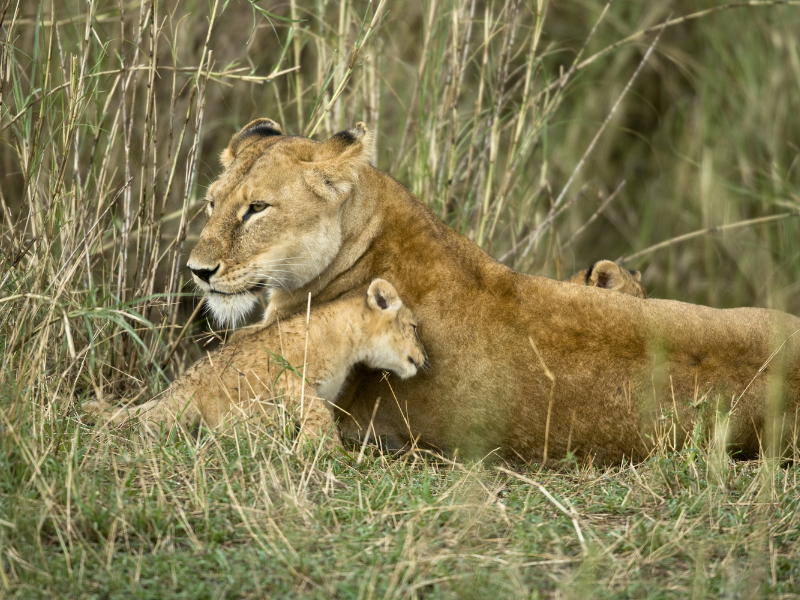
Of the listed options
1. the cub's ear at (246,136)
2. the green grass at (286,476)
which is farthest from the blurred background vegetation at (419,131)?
the cub's ear at (246,136)

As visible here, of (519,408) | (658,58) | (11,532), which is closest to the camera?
(11,532)

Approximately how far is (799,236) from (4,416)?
6355 millimetres

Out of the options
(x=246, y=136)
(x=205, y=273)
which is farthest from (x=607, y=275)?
(x=205, y=273)

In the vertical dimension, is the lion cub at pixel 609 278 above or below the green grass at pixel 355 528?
above

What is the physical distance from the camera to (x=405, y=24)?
28.8ft

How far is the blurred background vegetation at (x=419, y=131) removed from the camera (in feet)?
15.9

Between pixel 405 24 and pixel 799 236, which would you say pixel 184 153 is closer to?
pixel 405 24

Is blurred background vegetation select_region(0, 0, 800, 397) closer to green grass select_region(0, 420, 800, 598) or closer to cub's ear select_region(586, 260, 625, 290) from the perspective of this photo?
green grass select_region(0, 420, 800, 598)

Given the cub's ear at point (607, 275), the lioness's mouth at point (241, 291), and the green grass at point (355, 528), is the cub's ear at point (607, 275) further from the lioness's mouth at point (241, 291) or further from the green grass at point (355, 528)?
the lioness's mouth at point (241, 291)

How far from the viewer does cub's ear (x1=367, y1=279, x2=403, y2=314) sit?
171 inches

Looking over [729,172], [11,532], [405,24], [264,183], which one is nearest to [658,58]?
[729,172]

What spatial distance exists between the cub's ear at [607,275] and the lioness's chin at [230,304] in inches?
78.9

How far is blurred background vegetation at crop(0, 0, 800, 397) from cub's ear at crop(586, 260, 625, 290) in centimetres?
83

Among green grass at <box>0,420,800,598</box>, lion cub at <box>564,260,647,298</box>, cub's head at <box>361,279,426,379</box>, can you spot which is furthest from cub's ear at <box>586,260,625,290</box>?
green grass at <box>0,420,800,598</box>
